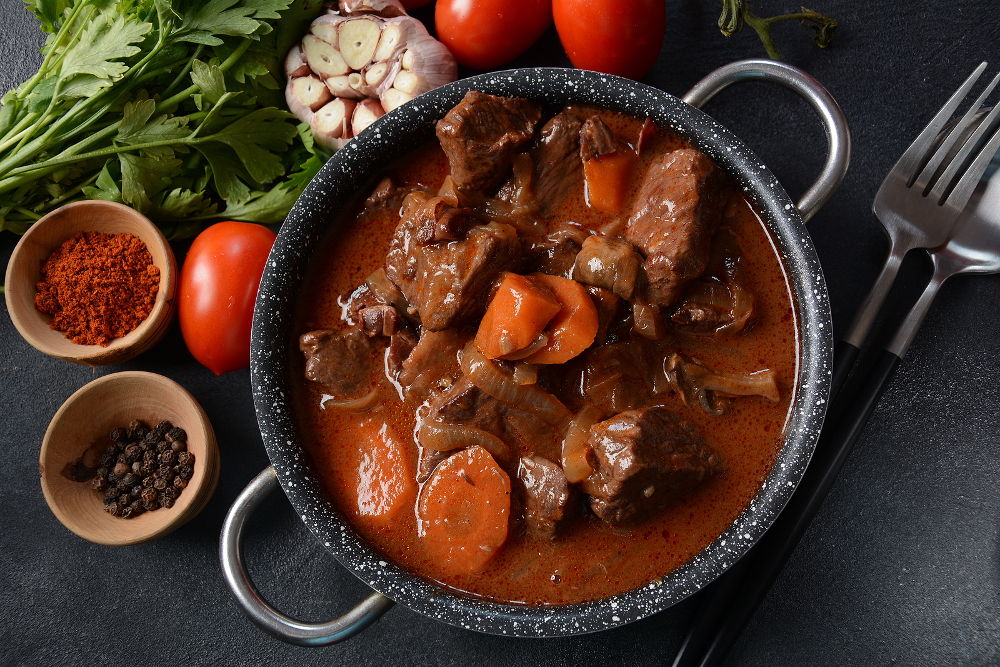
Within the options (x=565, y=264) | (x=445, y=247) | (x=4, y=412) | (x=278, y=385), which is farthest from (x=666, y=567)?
(x=4, y=412)

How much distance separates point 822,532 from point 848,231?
134cm

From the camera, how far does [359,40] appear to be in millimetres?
3410

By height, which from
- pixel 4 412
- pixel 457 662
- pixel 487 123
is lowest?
pixel 457 662

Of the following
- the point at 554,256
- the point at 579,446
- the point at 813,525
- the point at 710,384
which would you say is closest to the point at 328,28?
the point at 554,256

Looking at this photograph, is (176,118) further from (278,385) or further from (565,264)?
(565,264)

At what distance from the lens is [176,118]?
3273 mm

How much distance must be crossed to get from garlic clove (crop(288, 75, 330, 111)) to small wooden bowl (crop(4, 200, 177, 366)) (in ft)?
2.86

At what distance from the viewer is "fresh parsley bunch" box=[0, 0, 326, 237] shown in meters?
3.18

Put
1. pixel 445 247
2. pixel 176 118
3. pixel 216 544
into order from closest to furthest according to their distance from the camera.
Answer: pixel 445 247 < pixel 176 118 < pixel 216 544

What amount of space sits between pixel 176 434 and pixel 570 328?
1.92 meters

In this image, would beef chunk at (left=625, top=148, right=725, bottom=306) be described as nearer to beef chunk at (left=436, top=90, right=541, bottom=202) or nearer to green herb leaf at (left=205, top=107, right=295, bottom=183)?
beef chunk at (left=436, top=90, right=541, bottom=202)

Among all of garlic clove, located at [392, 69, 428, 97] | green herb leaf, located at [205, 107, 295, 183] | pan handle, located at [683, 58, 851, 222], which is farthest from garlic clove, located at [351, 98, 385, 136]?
pan handle, located at [683, 58, 851, 222]

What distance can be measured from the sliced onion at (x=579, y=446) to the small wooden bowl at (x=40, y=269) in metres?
1.87

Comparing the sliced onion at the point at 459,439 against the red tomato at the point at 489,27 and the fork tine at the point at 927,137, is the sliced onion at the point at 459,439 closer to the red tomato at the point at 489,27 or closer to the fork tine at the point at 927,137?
the red tomato at the point at 489,27
